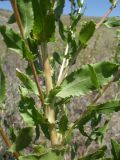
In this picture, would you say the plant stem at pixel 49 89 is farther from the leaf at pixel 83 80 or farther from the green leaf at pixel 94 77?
the green leaf at pixel 94 77

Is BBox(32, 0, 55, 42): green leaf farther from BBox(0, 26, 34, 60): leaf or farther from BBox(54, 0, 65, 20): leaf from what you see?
BBox(54, 0, 65, 20): leaf

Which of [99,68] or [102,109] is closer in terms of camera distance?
[99,68]

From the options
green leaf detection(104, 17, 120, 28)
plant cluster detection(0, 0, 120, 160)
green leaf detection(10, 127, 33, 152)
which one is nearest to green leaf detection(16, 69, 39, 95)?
plant cluster detection(0, 0, 120, 160)

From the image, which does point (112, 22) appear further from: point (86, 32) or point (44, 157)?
point (44, 157)

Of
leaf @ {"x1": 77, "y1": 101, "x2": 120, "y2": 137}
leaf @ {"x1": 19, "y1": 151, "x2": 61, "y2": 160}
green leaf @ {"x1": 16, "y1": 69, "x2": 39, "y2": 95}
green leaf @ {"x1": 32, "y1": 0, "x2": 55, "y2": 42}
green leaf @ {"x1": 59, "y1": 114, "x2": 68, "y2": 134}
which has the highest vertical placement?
green leaf @ {"x1": 32, "y1": 0, "x2": 55, "y2": 42}

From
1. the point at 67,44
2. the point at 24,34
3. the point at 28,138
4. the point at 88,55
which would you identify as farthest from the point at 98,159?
the point at 88,55

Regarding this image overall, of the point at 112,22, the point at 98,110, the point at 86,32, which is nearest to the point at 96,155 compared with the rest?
the point at 98,110

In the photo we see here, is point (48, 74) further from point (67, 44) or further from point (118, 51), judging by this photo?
point (118, 51)
